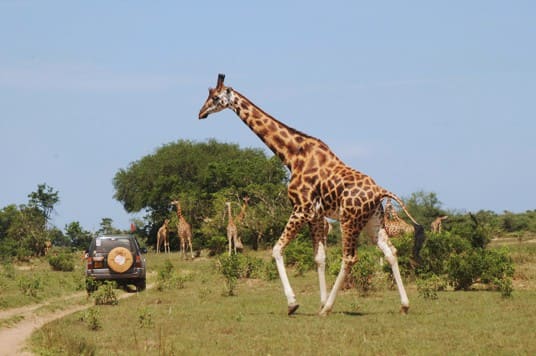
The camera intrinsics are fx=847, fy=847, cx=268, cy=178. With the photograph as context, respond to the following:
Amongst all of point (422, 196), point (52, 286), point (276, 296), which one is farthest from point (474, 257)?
point (422, 196)

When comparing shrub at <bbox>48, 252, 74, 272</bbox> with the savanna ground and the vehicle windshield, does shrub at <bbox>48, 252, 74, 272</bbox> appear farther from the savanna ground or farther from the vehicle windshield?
the savanna ground

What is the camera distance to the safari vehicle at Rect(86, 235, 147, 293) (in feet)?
67.3

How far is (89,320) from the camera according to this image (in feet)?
45.8

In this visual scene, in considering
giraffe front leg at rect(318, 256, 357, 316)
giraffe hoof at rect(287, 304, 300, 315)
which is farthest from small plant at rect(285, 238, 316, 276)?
giraffe front leg at rect(318, 256, 357, 316)

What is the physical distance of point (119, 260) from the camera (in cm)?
2061

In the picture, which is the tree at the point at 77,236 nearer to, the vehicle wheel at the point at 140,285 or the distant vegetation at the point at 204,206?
the distant vegetation at the point at 204,206

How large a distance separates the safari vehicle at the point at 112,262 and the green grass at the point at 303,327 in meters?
1.87

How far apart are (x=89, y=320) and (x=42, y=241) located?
29.3 meters

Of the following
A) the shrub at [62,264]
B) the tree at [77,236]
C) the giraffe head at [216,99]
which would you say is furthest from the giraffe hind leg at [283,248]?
the tree at [77,236]

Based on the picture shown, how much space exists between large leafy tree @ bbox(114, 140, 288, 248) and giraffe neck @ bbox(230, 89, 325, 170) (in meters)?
25.5

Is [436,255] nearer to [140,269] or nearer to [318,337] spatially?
[140,269]

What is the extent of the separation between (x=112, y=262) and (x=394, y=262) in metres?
8.64

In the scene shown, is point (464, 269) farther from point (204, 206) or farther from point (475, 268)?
point (204, 206)

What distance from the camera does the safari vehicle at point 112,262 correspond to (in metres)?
20.5
